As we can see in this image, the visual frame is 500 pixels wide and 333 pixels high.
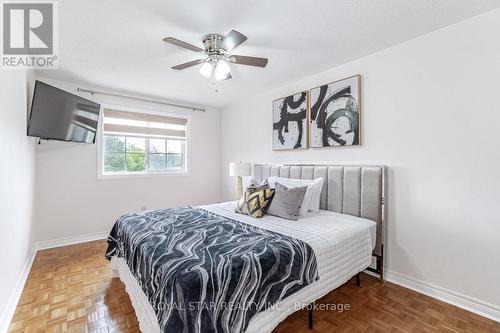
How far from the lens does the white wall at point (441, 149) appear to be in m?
1.89

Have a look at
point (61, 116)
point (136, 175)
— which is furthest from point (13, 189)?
point (136, 175)

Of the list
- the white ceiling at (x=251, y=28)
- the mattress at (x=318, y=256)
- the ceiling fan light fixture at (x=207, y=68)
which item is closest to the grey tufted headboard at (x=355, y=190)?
the mattress at (x=318, y=256)

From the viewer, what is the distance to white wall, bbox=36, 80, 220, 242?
10.9 feet

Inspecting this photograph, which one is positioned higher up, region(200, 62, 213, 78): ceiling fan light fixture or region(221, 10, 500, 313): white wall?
region(200, 62, 213, 78): ceiling fan light fixture

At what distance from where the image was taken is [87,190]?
11.9 ft

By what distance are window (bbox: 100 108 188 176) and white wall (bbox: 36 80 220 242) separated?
0.52 ft

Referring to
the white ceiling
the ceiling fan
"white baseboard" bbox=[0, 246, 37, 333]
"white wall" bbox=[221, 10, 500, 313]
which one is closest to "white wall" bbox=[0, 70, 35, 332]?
"white baseboard" bbox=[0, 246, 37, 333]

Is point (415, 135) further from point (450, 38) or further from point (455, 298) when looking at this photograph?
point (455, 298)

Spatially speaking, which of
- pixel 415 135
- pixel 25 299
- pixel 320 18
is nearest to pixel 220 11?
pixel 320 18

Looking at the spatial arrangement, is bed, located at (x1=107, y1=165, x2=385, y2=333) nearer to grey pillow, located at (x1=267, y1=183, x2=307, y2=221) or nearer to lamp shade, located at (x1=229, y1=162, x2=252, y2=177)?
grey pillow, located at (x1=267, y1=183, x2=307, y2=221)

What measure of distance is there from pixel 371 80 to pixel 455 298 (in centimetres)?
222

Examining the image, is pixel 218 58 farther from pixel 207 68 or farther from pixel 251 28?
pixel 251 28

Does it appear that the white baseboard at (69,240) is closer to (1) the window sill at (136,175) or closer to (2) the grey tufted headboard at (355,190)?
(1) the window sill at (136,175)

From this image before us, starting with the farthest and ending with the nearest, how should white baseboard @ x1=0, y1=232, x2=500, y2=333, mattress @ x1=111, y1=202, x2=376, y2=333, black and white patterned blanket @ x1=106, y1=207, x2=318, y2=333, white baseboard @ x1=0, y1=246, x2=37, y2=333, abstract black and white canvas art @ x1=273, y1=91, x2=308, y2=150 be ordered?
abstract black and white canvas art @ x1=273, y1=91, x2=308, y2=150 < white baseboard @ x1=0, y1=232, x2=500, y2=333 < white baseboard @ x1=0, y1=246, x2=37, y2=333 < mattress @ x1=111, y1=202, x2=376, y2=333 < black and white patterned blanket @ x1=106, y1=207, x2=318, y2=333
